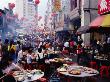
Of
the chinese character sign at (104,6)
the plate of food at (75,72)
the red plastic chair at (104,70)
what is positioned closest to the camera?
the plate of food at (75,72)

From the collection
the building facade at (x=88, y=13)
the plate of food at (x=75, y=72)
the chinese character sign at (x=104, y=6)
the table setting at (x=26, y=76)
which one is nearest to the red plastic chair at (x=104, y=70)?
the plate of food at (x=75, y=72)

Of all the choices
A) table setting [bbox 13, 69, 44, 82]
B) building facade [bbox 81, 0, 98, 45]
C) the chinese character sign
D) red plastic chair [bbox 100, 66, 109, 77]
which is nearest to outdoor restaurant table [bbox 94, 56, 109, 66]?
red plastic chair [bbox 100, 66, 109, 77]

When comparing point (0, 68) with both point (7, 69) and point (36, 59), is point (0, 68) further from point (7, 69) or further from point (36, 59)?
point (36, 59)

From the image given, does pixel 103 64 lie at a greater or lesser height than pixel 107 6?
lesser

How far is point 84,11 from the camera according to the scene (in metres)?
28.5

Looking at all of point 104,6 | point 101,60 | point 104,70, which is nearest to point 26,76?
point 104,70

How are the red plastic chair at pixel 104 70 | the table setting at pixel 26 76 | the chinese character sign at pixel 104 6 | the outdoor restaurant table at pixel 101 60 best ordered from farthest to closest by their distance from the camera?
the chinese character sign at pixel 104 6, the outdoor restaurant table at pixel 101 60, the red plastic chair at pixel 104 70, the table setting at pixel 26 76

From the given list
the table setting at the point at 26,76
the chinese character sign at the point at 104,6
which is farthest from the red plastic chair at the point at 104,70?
the chinese character sign at the point at 104,6

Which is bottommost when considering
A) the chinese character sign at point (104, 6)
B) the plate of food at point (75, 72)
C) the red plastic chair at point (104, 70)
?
the red plastic chair at point (104, 70)

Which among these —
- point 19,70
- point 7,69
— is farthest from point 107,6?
point 7,69

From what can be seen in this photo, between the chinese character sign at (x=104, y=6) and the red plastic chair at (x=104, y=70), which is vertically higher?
the chinese character sign at (x=104, y=6)

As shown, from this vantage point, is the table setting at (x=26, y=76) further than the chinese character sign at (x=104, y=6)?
No

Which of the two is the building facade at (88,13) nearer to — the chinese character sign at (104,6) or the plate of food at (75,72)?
the chinese character sign at (104,6)

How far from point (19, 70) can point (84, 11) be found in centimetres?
1939
